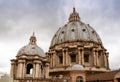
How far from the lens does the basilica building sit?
158 feet

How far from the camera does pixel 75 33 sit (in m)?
64.1

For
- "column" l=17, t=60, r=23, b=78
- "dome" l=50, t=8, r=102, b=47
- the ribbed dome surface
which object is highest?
"dome" l=50, t=8, r=102, b=47

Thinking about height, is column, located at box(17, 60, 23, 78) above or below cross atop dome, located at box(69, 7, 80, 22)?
below

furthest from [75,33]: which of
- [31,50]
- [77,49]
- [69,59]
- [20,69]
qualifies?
[20,69]

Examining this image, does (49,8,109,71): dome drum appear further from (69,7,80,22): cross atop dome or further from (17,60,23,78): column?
(17,60,23,78): column

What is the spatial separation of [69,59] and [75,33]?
370 inches

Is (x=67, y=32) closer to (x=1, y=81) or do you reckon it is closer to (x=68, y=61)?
(x=68, y=61)

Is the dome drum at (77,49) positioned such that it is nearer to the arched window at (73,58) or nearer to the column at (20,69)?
the arched window at (73,58)

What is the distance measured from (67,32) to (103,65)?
15108 millimetres

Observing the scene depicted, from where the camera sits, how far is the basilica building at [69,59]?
48.2m

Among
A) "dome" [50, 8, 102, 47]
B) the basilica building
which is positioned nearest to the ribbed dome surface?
the basilica building

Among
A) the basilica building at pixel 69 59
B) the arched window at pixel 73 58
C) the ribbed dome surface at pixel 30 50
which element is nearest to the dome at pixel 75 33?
the basilica building at pixel 69 59

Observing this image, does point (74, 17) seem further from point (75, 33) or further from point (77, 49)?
point (77, 49)

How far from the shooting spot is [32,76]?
4881 centimetres
